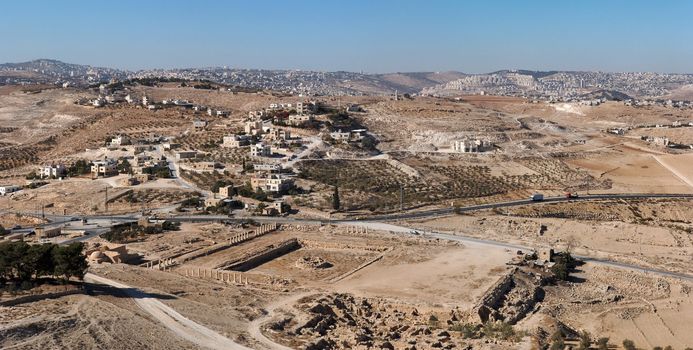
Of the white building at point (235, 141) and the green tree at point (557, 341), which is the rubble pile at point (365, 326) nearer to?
the green tree at point (557, 341)

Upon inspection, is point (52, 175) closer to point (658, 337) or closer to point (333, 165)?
point (333, 165)

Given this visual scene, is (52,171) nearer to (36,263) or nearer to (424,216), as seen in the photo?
(424,216)

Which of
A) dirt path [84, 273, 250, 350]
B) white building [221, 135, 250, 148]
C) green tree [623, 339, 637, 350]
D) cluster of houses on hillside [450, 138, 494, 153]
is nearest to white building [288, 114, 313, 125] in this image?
white building [221, 135, 250, 148]

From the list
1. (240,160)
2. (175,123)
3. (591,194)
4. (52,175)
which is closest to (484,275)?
(591,194)

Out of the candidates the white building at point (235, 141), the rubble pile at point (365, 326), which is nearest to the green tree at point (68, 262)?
the rubble pile at point (365, 326)

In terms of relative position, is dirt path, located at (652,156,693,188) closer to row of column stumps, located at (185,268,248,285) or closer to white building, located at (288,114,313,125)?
white building, located at (288,114,313,125)

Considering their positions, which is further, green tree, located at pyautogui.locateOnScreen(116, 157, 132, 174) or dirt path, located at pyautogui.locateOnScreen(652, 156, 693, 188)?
dirt path, located at pyautogui.locateOnScreen(652, 156, 693, 188)
